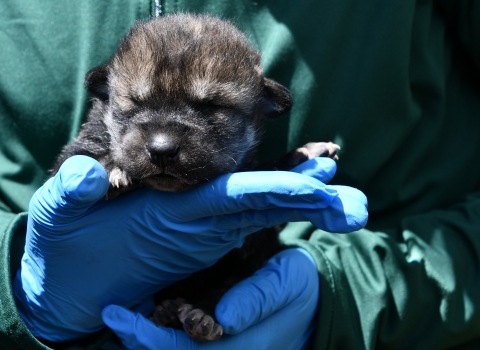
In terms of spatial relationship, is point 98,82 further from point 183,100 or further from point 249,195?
point 249,195

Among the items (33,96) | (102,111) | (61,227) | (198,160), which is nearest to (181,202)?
(198,160)

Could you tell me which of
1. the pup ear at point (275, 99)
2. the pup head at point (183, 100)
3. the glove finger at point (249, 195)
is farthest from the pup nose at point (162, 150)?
the pup ear at point (275, 99)

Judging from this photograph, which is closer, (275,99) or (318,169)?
(318,169)

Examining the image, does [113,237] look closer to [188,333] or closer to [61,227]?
[61,227]

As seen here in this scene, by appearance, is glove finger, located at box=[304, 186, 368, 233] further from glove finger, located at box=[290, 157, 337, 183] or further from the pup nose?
the pup nose

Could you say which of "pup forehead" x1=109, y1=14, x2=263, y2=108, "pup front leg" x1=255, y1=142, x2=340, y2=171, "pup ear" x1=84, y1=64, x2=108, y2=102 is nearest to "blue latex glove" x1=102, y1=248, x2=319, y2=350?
"pup front leg" x1=255, y1=142, x2=340, y2=171

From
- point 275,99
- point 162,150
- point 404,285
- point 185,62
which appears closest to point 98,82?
point 185,62

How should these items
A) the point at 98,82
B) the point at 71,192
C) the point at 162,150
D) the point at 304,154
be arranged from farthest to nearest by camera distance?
1. the point at 304,154
2. the point at 98,82
3. the point at 162,150
4. the point at 71,192
